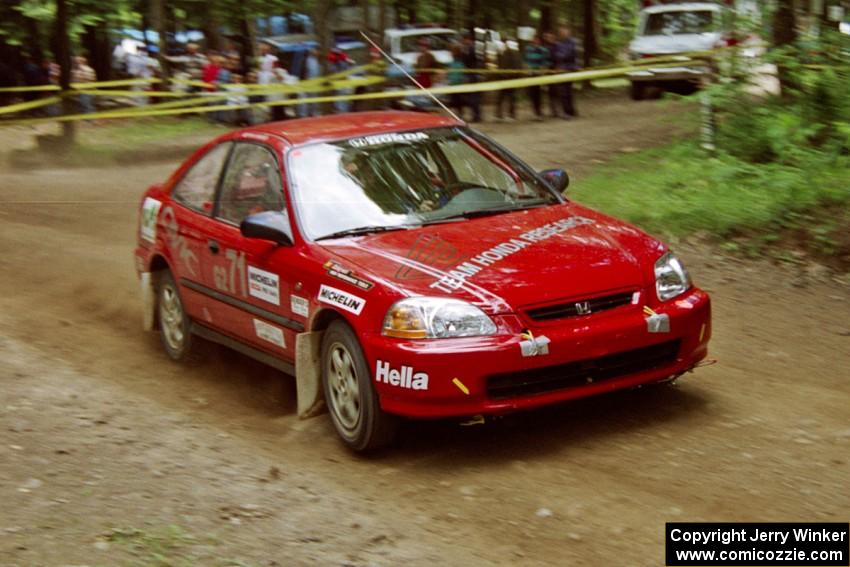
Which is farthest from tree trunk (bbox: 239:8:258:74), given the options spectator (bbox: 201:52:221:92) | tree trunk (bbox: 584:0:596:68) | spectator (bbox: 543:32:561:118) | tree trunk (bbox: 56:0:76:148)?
tree trunk (bbox: 56:0:76:148)

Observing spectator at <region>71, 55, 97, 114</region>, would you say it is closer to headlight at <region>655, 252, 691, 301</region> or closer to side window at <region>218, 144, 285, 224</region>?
side window at <region>218, 144, 285, 224</region>

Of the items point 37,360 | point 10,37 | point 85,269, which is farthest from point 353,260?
point 10,37

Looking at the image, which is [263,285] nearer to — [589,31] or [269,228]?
[269,228]

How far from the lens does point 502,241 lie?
6.51 m

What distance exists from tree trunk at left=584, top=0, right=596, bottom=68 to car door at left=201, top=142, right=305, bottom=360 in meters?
24.5

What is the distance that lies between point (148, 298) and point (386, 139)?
8.27 feet

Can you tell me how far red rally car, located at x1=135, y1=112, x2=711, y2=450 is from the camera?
5.94m

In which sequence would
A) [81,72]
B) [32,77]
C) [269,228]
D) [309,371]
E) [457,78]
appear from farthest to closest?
[81,72], [32,77], [457,78], [269,228], [309,371]

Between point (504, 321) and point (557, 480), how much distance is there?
0.78 metres

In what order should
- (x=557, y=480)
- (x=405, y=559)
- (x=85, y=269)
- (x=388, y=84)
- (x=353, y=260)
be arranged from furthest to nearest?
(x=388, y=84) → (x=85, y=269) → (x=353, y=260) → (x=557, y=480) → (x=405, y=559)

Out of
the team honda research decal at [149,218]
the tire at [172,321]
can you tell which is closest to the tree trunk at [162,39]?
the team honda research decal at [149,218]

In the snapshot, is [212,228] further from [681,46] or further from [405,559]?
[681,46]

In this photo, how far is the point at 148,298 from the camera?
8.95m

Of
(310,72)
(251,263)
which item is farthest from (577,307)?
(310,72)
